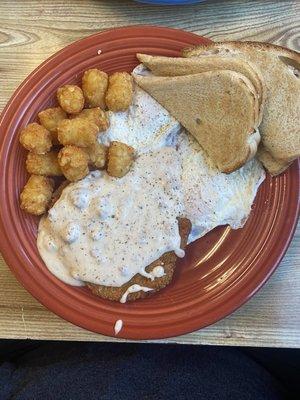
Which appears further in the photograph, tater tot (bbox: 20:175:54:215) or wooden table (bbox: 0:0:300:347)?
wooden table (bbox: 0:0:300:347)

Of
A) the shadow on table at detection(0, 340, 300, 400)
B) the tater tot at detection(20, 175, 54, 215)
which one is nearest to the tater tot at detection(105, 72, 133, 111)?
the tater tot at detection(20, 175, 54, 215)

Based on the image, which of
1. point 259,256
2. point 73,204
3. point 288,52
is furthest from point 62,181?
point 288,52

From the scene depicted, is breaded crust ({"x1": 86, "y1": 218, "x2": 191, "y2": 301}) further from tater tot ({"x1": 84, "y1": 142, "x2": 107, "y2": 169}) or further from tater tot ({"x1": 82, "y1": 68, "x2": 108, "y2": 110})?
tater tot ({"x1": 82, "y1": 68, "x2": 108, "y2": 110})

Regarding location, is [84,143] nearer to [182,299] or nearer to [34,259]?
[34,259]

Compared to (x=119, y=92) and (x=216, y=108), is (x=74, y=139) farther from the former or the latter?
(x=216, y=108)

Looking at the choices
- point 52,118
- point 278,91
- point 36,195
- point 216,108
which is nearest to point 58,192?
point 36,195

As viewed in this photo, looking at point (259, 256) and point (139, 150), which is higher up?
point (139, 150)

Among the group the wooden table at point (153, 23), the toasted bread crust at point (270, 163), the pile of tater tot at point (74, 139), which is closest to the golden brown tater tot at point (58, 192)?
the pile of tater tot at point (74, 139)
